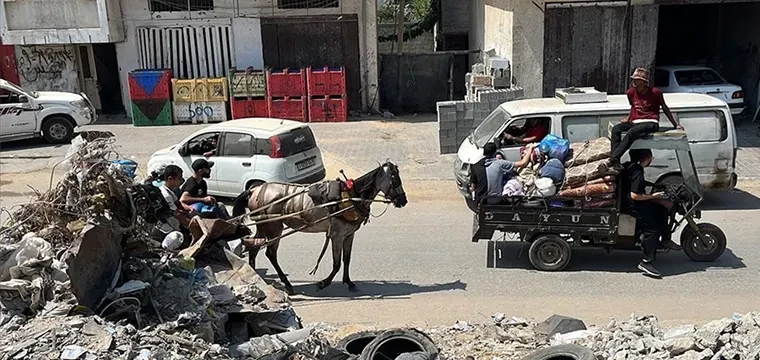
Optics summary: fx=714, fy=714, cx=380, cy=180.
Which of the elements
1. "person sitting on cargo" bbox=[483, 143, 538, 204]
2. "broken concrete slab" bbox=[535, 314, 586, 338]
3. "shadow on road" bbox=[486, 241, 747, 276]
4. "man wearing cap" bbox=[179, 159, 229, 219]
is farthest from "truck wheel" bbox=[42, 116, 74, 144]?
"broken concrete slab" bbox=[535, 314, 586, 338]

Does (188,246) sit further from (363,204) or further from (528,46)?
(528,46)

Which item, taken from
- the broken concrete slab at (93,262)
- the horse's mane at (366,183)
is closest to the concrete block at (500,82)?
the horse's mane at (366,183)

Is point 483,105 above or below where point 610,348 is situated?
above

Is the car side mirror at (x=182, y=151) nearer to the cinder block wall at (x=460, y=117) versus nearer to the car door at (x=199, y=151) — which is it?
the car door at (x=199, y=151)

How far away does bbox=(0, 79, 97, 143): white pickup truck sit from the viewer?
1914cm

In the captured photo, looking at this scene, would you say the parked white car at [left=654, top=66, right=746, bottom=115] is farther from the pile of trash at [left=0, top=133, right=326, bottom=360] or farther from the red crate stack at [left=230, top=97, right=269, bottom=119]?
the pile of trash at [left=0, top=133, right=326, bottom=360]

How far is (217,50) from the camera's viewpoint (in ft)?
74.0

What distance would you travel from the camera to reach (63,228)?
594cm

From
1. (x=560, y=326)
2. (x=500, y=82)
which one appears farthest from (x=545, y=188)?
(x=500, y=82)

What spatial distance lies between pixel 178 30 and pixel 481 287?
53.3 feet

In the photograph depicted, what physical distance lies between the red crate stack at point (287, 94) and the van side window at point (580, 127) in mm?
10709

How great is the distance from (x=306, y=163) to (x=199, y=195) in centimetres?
407

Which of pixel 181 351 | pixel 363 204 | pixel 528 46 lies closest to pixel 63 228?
pixel 181 351

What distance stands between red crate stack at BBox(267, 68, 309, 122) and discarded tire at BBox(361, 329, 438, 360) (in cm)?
1504
